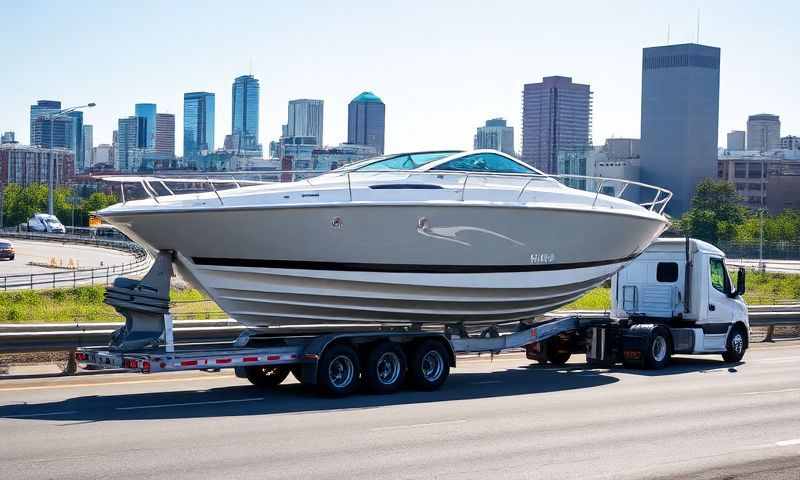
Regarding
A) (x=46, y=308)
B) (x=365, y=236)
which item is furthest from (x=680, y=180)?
(x=365, y=236)

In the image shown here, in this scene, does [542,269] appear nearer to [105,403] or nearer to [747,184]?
[105,403]

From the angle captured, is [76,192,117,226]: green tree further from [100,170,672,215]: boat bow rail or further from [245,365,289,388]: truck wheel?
[100,170,672,215]: boat bow rail

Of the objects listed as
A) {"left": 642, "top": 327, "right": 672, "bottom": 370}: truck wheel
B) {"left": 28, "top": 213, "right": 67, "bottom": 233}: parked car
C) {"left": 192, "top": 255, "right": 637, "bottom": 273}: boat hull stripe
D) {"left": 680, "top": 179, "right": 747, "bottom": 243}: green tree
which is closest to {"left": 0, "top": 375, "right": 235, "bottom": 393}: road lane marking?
{"left": 192, "top": 255, "right": 637, "bottom": 273}: boat hull stripe

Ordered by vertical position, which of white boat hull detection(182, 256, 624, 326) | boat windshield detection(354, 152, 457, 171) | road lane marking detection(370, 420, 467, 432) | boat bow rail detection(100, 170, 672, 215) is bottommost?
road lane marking detection(370, 420, 467, 432)

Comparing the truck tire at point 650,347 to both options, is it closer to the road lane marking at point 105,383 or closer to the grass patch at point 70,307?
the road lane marking at point 105,383

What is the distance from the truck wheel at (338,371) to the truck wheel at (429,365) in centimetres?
98

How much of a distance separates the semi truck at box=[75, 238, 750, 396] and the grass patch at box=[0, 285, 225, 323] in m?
10.5

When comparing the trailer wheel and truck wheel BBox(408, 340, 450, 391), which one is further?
the trailer wheel

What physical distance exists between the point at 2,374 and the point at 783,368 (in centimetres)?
1433

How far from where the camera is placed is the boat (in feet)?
51.4

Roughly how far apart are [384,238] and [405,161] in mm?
2149

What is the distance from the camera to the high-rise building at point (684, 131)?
191 m

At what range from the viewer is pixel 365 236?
16.3 m

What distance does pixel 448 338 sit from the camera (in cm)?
1752
